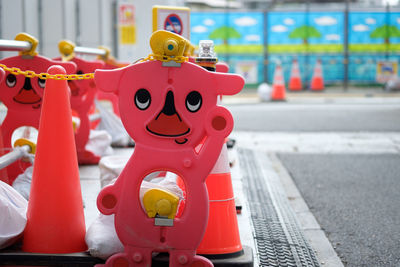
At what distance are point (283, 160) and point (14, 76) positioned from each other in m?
3.88

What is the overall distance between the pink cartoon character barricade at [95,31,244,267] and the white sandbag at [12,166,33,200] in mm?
1353

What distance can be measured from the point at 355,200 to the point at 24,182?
2.92 metres

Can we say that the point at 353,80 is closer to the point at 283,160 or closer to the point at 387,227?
the point at 283,160

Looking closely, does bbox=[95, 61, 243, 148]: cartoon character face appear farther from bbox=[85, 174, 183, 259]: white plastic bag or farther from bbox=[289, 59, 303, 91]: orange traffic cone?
bbox=[289, 59, 303, 91]: orange traffic cone

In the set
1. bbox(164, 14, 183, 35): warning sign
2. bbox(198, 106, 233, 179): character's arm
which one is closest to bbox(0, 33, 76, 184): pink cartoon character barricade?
bbox(164, 14, 183, 35): warning sign

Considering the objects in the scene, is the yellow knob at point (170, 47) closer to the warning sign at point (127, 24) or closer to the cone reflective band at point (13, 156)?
the cone reflective band at point (13, 156)

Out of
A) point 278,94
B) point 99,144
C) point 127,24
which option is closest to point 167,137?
point 99,144

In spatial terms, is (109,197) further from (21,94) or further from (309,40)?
(309,40)

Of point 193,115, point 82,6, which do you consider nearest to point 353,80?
point 82,6

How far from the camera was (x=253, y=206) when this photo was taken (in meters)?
4.78

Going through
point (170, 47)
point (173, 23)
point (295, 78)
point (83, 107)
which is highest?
point (173, 23)

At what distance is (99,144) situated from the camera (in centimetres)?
627

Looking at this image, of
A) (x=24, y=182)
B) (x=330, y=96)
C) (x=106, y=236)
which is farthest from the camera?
(x=330, y=96)

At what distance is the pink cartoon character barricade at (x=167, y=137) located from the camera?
111 inches
